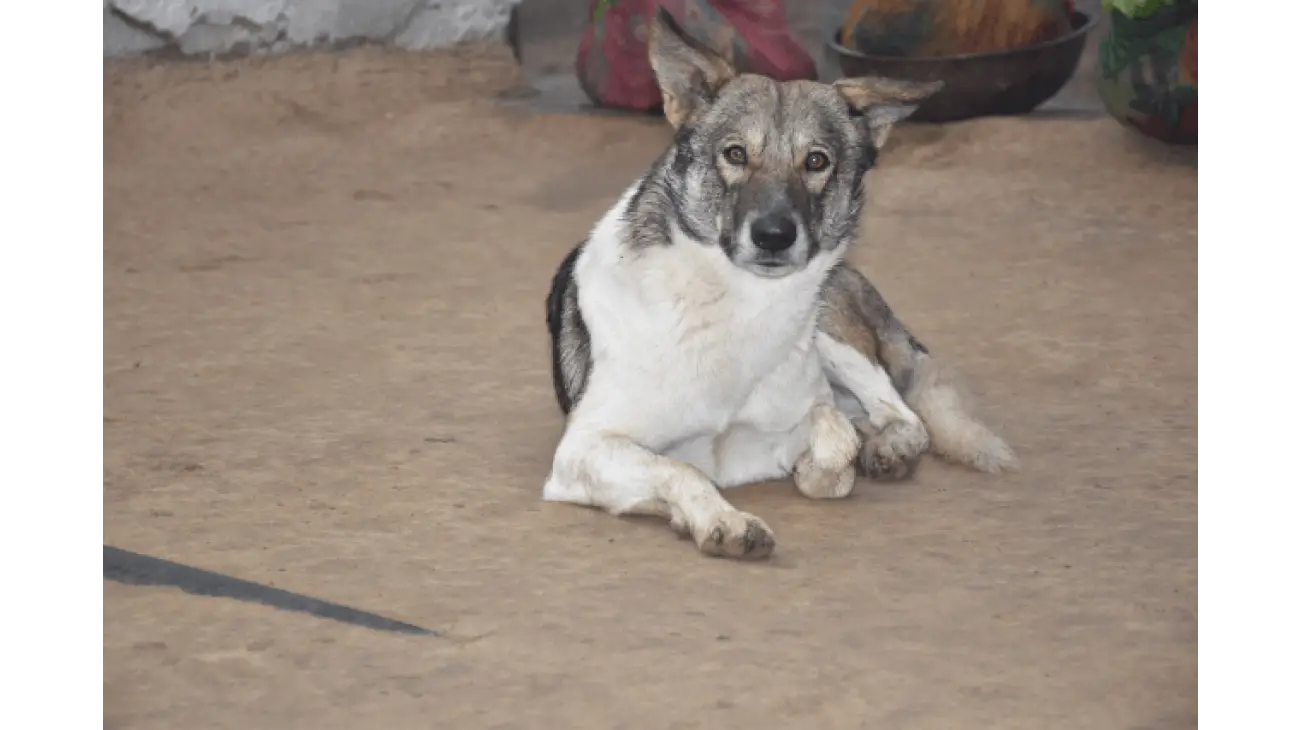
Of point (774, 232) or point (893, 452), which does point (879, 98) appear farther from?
point (893, 452)

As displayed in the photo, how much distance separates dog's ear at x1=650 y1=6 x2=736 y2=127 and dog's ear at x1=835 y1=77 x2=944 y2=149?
29 cm

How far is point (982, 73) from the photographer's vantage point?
26.9 feet

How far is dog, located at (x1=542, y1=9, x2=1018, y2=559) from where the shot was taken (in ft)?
14.1

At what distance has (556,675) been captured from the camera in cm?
354

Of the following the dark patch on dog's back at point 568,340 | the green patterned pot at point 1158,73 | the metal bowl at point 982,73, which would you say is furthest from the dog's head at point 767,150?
the metal bowl at point 982,73

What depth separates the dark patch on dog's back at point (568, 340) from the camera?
4668 millimetres

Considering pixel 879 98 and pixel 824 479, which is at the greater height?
pixel 879 98

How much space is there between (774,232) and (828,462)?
65 centimetres

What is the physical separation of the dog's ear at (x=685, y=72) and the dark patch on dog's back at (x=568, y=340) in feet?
1.91

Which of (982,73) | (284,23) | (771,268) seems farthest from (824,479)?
(284,23)

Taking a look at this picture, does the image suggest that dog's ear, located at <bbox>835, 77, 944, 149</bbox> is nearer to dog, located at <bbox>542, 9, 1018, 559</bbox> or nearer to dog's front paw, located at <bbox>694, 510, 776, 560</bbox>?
dog, located at <bbox>542, 9, 1018, 559</bbox>

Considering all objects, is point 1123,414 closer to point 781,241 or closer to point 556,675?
point 781,241

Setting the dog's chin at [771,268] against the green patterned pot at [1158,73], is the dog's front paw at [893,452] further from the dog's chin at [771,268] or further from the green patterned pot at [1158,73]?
the green patterned pot at [1158,73]

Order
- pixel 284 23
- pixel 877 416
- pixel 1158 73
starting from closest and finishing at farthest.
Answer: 1. pixel 877 416
2. pixel 1158 73
3. pixel 284 23
